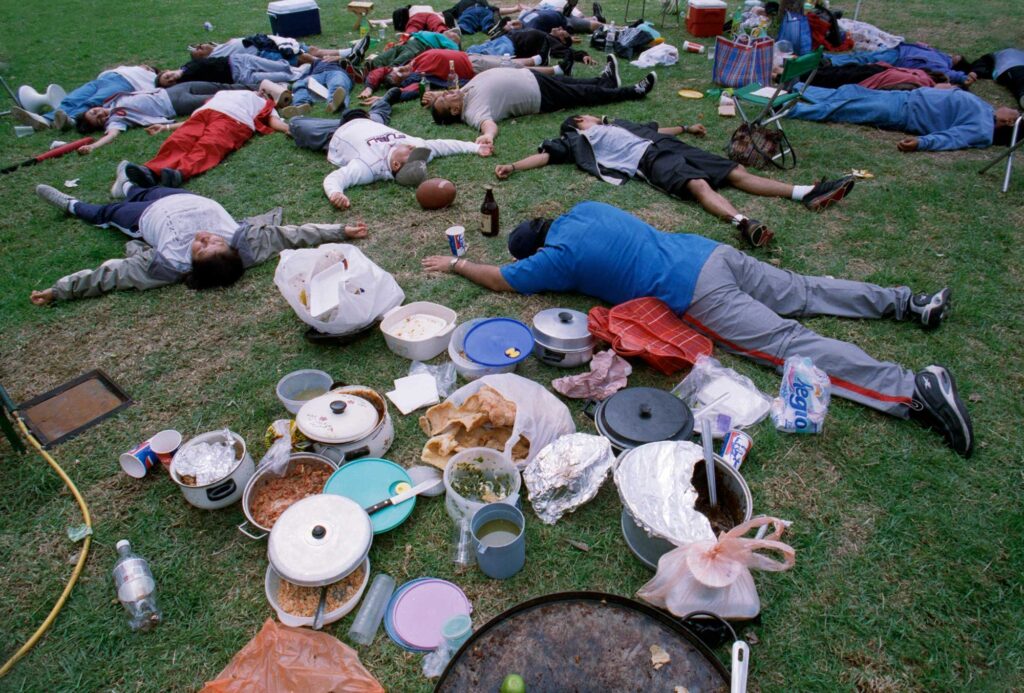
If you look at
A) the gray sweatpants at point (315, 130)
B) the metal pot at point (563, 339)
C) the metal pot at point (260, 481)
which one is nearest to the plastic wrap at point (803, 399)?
the metal pot at point (563, 339)

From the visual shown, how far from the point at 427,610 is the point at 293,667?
1.75ft

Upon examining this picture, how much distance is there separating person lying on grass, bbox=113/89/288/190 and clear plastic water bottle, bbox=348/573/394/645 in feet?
15.9

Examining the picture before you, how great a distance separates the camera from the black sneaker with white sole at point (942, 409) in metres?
2.73

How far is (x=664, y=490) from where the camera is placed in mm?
2264

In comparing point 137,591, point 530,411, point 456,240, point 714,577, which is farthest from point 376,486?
point 456,240

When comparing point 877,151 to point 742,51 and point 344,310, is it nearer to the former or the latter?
point 742,51

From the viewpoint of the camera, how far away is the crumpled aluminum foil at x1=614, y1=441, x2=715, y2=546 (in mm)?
2164

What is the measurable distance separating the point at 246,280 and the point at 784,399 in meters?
3.92

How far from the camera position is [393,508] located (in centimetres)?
258

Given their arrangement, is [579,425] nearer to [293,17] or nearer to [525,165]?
[525,165]

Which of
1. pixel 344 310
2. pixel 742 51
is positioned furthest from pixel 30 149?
pixel 742 51

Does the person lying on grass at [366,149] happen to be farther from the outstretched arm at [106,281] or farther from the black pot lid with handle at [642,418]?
the black pot lid with handle at [642,418]

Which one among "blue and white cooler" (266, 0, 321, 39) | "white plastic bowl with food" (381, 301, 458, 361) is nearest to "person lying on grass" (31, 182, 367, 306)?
"white plastic bowl with food" (381, 301, 458, 361)

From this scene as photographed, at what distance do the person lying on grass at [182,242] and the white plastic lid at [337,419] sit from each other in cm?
→ 198
